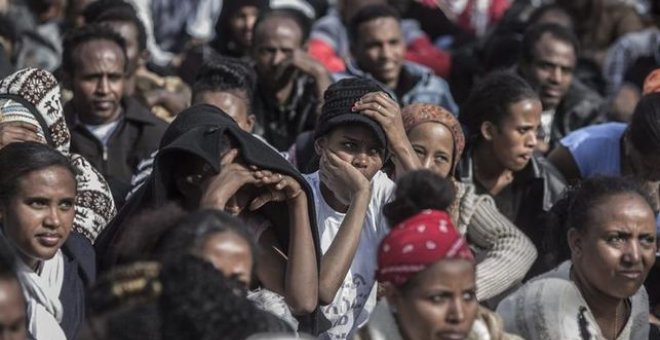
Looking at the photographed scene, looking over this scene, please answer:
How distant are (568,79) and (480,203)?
2.77 meters

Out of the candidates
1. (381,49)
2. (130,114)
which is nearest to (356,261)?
(130,114)

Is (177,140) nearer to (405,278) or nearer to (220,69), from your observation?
(405,278)

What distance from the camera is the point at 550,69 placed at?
10336 mm

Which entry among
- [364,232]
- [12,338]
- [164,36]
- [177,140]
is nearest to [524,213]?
[364,232]

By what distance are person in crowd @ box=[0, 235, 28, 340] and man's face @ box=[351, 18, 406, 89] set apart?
5436 millimetres

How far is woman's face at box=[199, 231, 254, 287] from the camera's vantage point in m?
5.38

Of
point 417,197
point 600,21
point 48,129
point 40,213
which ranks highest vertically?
point 417,197

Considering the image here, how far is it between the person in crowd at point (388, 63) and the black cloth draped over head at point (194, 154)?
358 centimetres

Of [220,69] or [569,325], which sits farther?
[220,69]

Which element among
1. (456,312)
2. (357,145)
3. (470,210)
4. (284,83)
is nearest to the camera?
(456,312)

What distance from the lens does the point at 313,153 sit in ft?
26.5

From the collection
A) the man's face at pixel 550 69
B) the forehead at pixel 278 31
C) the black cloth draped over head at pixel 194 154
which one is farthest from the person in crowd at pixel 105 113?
the man's face at pixel 550 69

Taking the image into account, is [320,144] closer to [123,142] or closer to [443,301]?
[443,301]

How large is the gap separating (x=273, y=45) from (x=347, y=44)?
1958 millimetres
